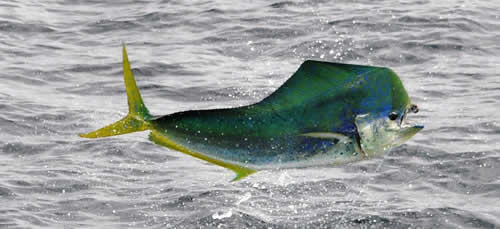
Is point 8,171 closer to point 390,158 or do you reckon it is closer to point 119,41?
point 390,158

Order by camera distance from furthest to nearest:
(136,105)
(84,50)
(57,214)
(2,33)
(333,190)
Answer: (2,33)
(84,50)
(333,190)
(57,214)
(136,105)

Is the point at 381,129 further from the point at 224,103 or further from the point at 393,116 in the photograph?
the point at 224,103

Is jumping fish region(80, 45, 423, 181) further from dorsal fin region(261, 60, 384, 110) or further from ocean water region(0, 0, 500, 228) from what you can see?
ocean water region(0, 0, 500, 228)

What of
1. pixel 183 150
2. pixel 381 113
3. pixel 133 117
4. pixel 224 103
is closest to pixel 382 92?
pixel 381 113

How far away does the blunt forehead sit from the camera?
12.9ft

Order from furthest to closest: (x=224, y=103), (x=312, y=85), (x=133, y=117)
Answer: (x=224, y=103)
(x=312, y=85)
(x=133, y=117)

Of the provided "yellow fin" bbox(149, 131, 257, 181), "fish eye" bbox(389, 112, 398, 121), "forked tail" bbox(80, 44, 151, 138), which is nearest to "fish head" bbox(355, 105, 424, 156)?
"fish eye" bbox(389, 112, 398, 121)

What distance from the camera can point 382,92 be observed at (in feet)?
12.9

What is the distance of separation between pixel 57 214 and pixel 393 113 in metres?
4.27

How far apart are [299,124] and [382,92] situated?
0.37 metres

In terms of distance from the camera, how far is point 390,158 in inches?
358

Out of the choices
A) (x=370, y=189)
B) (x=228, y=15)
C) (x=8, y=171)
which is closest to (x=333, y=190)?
(x=370, y=189)

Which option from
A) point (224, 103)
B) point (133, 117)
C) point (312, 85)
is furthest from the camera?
point (224, 103)

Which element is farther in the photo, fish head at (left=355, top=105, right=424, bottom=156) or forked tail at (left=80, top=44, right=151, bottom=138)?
fish head at (left=355, top=105, right=424, bottom=156)
